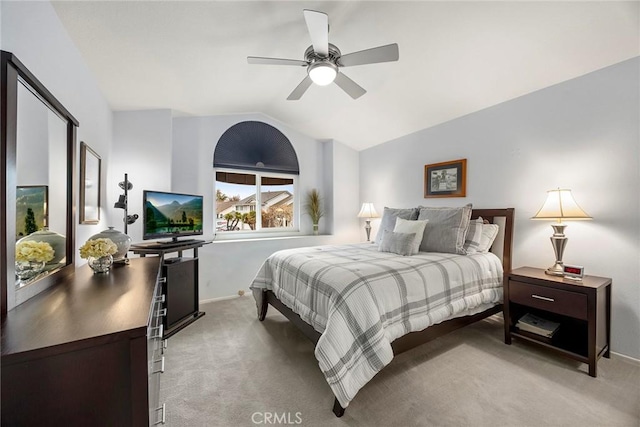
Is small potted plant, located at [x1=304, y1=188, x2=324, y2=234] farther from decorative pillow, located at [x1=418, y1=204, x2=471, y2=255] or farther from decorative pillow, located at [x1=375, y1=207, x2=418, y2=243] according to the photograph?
decorative pillow, located at [x1=418, y1=204, x2=471, y2=255]

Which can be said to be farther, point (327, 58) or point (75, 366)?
point (327, 58)

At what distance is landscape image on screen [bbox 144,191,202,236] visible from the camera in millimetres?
2594

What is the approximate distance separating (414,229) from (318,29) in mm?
2048

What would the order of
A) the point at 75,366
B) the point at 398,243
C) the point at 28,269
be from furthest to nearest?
the point at 398,243 < the point at 28,269 < the point at 75,366

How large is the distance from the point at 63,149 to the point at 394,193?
12.5ft

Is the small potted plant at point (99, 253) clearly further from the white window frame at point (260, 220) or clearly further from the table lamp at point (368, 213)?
the table lamp at point (368, 213)

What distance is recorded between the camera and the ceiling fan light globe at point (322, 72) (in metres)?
2.02

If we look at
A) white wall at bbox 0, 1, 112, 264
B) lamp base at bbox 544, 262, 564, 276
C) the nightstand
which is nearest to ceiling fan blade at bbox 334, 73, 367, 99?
white wall at bbox 0, 1, 112, 264

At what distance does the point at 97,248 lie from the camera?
1.54 m

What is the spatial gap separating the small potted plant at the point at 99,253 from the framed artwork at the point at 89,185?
562 mm

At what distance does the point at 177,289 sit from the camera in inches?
109

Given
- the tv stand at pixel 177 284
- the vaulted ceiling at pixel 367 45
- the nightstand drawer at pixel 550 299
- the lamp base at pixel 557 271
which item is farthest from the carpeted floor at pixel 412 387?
the vaulted ceiling at pixel 367 45

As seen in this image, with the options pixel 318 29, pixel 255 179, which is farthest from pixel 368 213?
pixel 318 29

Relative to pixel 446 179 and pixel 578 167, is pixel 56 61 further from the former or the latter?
pixel 578 167
